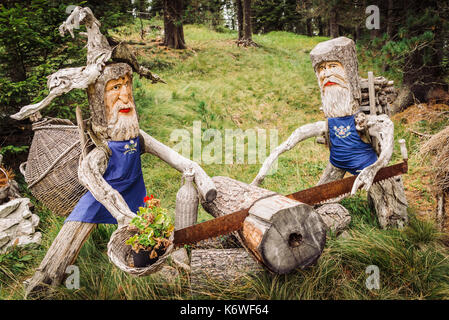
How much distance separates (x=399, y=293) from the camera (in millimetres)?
2879

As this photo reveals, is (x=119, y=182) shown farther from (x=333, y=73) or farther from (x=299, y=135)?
(x=333, y=73)

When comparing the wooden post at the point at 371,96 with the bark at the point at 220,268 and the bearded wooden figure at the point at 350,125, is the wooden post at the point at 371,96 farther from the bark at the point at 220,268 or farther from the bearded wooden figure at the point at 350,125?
the bark at the point at 220,268

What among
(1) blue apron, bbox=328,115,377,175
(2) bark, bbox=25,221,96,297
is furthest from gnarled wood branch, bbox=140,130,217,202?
(1) blue apron, bbox=328,115,377,175

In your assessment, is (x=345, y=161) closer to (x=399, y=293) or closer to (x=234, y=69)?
(x=399, y=293)

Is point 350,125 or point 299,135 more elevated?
point 350,125

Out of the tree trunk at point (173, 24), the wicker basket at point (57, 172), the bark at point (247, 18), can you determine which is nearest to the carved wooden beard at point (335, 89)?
the wicker basket at point (57, 172)

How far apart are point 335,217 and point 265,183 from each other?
190 cm

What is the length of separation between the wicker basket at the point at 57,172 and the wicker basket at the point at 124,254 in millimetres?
1029

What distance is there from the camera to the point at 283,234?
2.60 m

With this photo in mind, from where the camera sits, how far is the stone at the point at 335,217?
147 inches

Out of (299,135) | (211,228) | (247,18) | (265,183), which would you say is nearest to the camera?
(211,228)

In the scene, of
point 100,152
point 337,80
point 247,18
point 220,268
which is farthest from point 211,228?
point 247,18

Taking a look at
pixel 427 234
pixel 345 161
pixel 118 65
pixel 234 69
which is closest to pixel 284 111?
pixel 234 69
